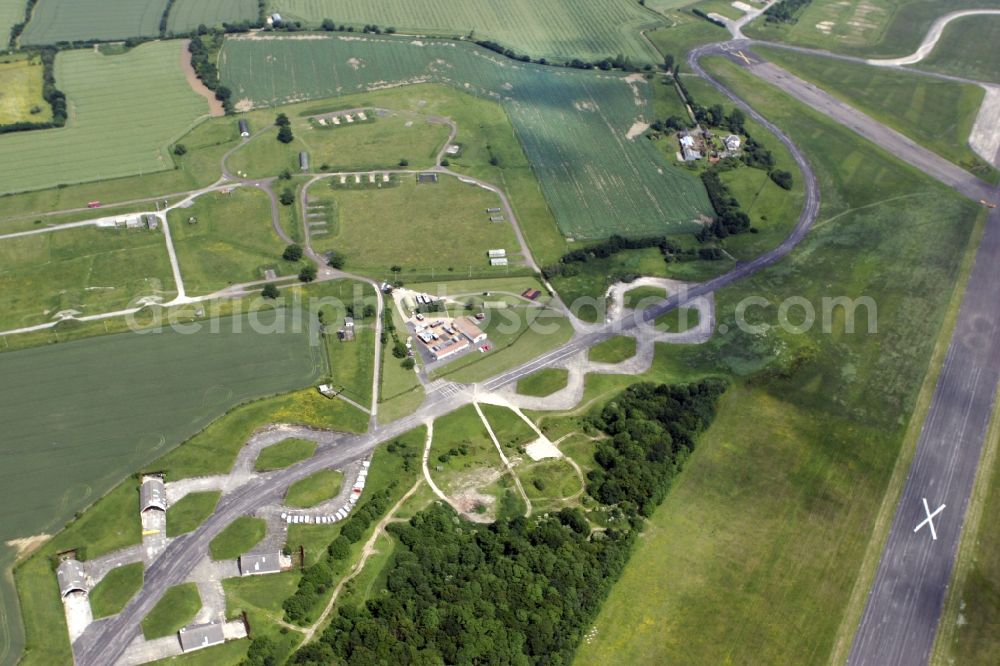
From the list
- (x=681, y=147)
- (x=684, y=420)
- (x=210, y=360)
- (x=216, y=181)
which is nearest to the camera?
(x=684, y=420)

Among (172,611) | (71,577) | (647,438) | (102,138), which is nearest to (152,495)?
(71,577)

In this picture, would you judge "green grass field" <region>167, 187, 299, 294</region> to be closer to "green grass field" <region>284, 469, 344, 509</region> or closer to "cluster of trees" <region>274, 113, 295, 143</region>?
"cluster of trees" <region>274, 113, 295, 143</region>

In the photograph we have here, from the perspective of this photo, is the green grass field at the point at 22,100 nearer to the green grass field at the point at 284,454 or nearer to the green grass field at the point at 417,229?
the green grass field at the point at 417,229

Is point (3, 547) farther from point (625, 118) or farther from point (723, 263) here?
point (625, 118)

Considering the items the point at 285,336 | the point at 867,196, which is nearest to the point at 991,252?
the point at 867,196

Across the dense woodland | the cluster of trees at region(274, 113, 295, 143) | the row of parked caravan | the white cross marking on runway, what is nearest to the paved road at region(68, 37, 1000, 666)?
the white cross marking on runway

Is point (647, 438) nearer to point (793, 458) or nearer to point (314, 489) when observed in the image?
point (793, 458)
